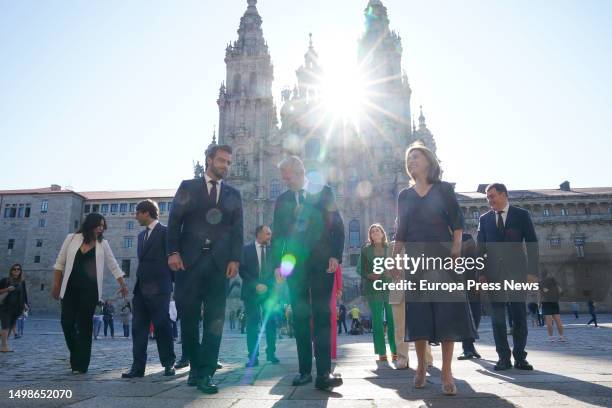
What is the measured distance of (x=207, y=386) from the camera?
3.48 meters

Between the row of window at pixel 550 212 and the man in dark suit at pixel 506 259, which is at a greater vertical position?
the row of window at pixel 550 212

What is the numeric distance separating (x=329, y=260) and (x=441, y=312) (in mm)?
1078

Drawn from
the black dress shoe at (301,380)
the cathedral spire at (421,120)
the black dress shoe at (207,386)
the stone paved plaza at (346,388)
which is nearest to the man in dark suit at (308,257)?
the black dress shoe at (301,380)

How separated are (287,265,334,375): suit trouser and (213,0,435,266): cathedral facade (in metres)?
36.2

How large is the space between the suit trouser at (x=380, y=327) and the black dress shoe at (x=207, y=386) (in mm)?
3351

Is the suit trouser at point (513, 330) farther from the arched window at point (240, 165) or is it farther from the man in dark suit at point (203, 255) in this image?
the arched window at point (240, 165)

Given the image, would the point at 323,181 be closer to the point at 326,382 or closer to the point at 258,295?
the point at 258,295

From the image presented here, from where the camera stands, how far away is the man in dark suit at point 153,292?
17.5 feet

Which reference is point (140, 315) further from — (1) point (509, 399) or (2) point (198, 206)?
(1) point (509, 399)

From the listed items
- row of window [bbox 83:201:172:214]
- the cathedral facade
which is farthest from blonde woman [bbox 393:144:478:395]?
row of window [bbox 83:201:172:214]

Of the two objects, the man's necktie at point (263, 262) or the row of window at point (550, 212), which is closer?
the man's necktie at point (263, 262)

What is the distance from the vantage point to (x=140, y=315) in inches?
213

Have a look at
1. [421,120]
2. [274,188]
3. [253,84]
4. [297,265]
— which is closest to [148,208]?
[297,265]

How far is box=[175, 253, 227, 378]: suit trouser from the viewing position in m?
3.96
